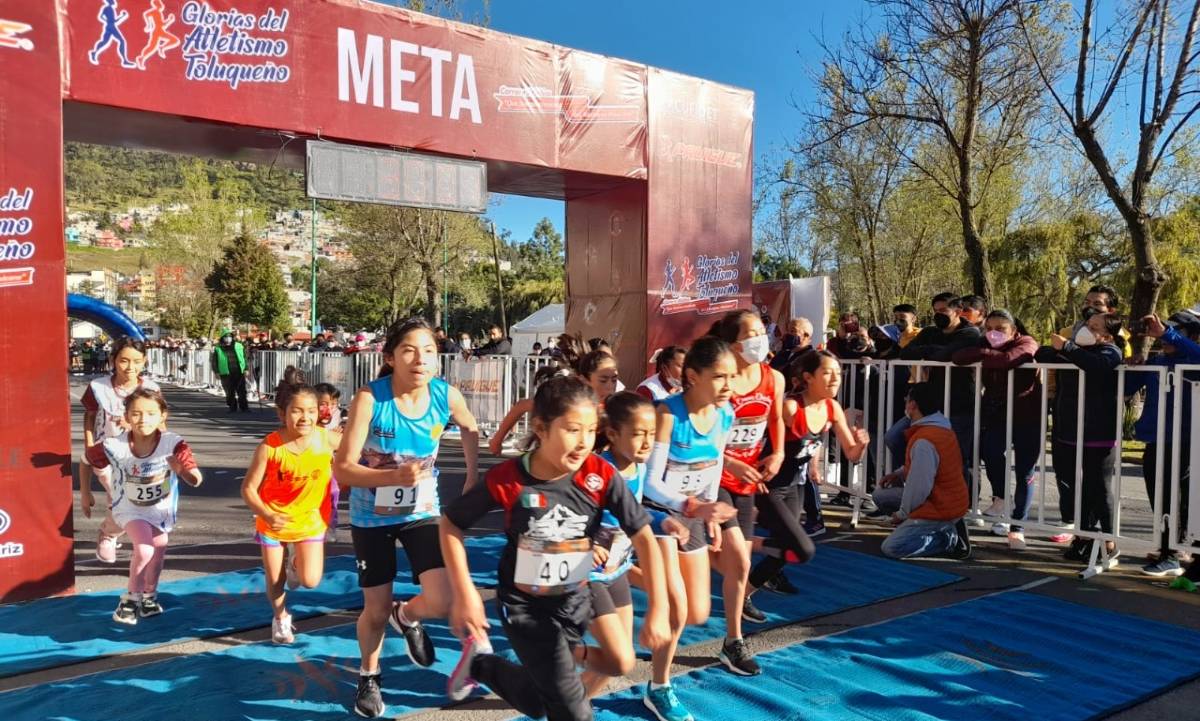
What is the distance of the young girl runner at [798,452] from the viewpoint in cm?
466

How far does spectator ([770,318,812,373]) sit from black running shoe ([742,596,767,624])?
306 cm

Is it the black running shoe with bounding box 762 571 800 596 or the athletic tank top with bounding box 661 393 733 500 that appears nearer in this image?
the athletic tank top with bounding box 661 393 733 500

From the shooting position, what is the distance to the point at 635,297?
1004 cm

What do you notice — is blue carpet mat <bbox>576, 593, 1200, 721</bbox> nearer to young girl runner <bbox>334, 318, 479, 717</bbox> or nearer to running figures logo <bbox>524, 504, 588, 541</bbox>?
young girl runner <bbox>334, 318, 479, 717</bbox>

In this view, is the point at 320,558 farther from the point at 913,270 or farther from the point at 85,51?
the point at 913,270

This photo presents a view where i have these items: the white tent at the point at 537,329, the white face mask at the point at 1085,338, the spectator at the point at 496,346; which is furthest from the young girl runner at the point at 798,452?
the white tent at the point at 537,329

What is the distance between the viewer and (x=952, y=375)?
23.7 ft

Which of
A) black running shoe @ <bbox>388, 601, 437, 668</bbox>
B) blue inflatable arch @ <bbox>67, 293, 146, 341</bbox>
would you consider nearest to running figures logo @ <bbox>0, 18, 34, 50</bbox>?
black running shoe @ <bbox>388, 601, 437, 668</bbox>

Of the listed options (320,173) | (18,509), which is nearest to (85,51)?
(320,173)

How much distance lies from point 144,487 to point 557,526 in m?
3.22

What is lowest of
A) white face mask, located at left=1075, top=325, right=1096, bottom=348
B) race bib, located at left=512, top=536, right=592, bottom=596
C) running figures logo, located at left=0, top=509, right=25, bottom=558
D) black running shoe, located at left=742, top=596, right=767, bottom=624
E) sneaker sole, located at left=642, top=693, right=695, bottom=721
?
black running shoe, located at left=742, top=596, right=767, bottom=624

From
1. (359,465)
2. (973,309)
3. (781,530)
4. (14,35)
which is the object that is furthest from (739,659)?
(14,35)

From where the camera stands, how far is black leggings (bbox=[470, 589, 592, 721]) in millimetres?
2889

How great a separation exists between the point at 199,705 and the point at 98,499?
6.44 m
